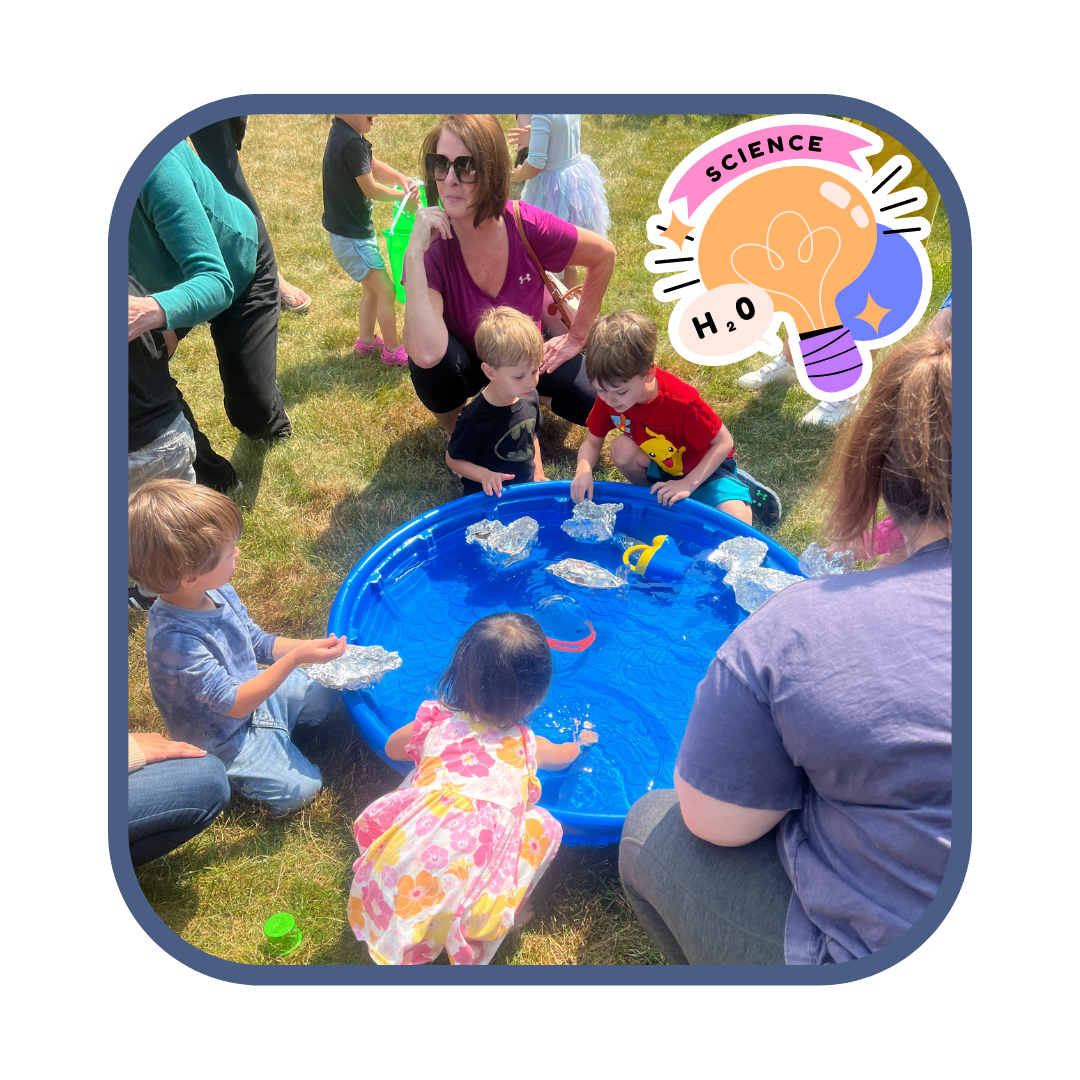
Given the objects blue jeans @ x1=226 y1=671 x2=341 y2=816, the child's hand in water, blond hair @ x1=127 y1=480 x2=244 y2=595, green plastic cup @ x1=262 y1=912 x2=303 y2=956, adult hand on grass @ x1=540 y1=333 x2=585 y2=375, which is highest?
adult hand on grass @ x1=540 y1=333 x2=585 y2=375

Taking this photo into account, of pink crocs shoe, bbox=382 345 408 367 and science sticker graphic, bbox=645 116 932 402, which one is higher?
science sticker graphic, bbox=645 116 932 402

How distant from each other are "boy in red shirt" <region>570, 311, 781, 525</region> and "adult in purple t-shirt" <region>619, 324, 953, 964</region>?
5.43ft

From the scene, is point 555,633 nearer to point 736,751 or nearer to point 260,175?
point 736,751

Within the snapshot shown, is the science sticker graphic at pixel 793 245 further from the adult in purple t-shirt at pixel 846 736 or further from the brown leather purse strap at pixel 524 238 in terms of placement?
the adult in purple t-shirt at pixel 846 736

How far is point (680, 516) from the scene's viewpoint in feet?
12.1

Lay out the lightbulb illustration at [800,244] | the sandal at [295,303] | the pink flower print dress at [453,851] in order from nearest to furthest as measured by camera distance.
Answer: the pink flower print dress at [453,851], the lightbulb illustration at [800,244], the sandal at [295,303]

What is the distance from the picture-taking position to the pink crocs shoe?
4750mm

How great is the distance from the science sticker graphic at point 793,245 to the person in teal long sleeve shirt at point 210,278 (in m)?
1.66

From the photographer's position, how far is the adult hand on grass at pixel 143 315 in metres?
2.72

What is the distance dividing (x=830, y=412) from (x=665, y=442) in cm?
120

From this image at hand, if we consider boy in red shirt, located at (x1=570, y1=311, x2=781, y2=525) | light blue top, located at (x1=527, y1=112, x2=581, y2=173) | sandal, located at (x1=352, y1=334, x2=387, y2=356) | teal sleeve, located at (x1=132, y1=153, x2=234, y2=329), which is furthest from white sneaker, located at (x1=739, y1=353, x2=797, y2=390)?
teal sleeve, located at (x1=132, y1=153, x2=234, y2=329)

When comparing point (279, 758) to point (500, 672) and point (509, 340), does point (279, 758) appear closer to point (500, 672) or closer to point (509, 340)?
point (500, 672)

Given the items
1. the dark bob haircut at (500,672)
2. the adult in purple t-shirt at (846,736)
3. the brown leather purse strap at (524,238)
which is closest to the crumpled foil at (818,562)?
the dark bob haircut at (500,672)

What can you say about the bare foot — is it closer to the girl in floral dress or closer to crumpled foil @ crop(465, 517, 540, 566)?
crumpled foil @ crop(465, 517, 540, 566)
